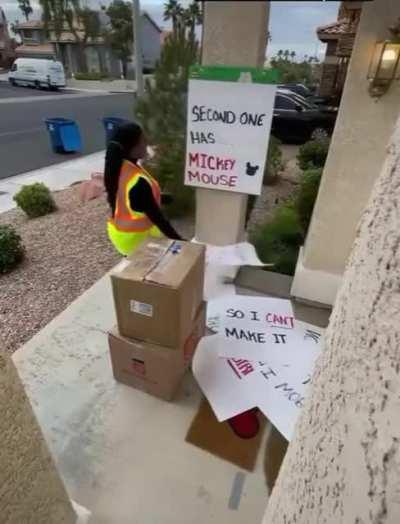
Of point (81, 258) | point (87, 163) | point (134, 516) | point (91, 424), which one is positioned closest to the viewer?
point (134, 516)

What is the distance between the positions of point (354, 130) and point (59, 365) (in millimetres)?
2378

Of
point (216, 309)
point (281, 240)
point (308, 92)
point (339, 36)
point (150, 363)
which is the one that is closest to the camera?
point (339, 36)

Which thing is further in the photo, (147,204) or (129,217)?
(129,217)

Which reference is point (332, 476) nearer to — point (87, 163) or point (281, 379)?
point (281, 379)

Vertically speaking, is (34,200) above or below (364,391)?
below

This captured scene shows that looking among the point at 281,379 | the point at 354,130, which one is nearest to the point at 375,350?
the point at 281,379

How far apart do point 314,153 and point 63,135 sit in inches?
218

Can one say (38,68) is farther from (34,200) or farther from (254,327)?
(34,200)

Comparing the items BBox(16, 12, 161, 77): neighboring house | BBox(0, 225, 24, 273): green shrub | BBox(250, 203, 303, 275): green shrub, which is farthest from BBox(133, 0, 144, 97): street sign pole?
BBox(0, 225, 24, 273): green shrub

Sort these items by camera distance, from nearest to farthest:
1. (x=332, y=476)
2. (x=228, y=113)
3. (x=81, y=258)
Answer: (x=332, y=476), (x=228, y=113), (x=81, y=258)

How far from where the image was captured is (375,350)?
1.65ft

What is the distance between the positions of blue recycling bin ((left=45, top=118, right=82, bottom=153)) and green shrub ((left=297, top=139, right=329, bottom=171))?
16.9 feet

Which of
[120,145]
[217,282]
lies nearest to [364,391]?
[120,145]

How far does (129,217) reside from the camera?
213cm
